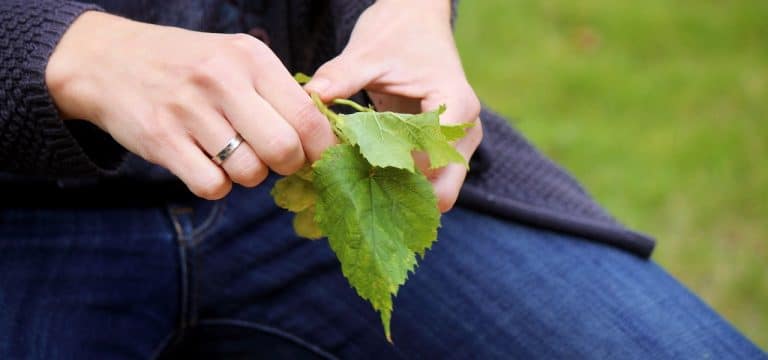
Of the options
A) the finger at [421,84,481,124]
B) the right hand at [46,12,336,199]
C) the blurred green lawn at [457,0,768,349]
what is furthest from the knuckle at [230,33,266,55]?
the blurred green lawn at [457,0,768,349]

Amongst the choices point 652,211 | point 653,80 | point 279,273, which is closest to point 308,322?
point 279,273

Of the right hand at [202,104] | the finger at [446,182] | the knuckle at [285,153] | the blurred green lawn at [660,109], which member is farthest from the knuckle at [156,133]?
the blurred green lawn at [660,109]

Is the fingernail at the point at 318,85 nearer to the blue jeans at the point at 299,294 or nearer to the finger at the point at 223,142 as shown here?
the finger at the point at 223,142

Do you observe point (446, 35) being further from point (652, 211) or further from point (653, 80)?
point (653, 80)

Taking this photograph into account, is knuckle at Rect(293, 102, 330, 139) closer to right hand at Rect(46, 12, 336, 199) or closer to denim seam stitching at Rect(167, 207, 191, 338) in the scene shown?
right hand at Rect(46, 12, 336, 199)

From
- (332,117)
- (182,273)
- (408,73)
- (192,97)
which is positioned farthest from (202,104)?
(182,273)

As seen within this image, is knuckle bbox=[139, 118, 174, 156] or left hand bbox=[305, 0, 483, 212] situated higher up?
left hand bbox=[305, 0, 483, 212]
